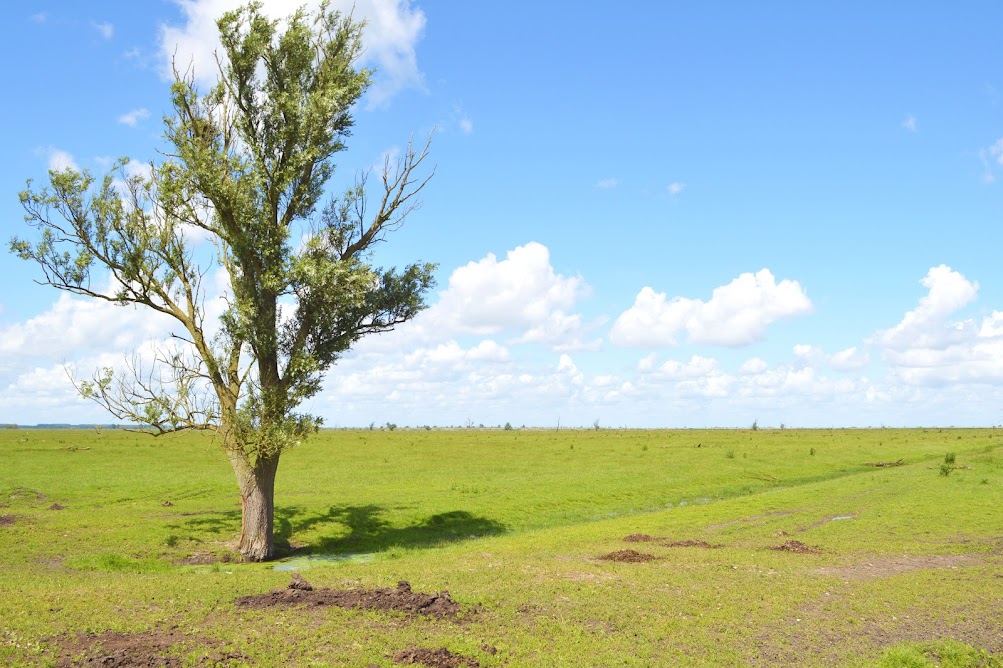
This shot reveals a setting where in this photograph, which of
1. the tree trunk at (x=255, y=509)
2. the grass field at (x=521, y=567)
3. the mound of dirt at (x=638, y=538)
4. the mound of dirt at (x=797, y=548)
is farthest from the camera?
the mound of dirt at (x=638, y=538)

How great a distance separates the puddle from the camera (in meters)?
26.4

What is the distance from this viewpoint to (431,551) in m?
28.8

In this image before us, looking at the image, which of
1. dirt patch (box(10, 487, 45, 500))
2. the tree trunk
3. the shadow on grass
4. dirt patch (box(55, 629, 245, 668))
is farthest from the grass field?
the tree trunk

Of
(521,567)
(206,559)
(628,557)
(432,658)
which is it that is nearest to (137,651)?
(432,658)

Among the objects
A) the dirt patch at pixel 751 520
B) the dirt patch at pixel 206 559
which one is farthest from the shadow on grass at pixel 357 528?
the dirt patch at pixel 751 520

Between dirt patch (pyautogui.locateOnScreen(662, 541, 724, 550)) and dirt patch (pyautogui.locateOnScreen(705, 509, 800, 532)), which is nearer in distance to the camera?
dirt patch (pyautogui.locateOnScreen(662, 541, 724, 550))

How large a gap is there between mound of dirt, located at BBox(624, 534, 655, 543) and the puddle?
1056 centimetres

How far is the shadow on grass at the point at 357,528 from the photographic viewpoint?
104ft

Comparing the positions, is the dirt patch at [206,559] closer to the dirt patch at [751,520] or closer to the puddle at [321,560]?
the puddle at [321,560]

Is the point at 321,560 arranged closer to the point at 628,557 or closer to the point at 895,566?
the point at 628,557

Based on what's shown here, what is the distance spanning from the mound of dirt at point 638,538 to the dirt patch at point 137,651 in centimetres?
1856

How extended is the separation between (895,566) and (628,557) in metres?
8.60

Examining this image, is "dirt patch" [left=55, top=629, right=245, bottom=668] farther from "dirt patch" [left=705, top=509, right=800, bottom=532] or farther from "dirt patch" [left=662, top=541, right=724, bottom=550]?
"dirt patch" [left=705, top=509, right=800, bottom=532]

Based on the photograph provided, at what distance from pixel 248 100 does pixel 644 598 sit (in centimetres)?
2445
